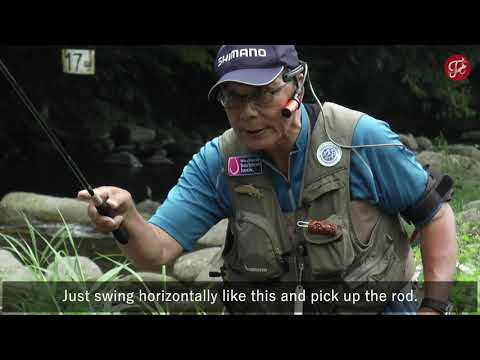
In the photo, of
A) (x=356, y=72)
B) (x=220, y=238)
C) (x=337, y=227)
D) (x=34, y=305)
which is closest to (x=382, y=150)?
(x=337, y=227)

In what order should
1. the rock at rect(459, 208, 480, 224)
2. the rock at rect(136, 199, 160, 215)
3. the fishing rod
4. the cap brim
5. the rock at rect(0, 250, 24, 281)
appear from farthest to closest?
the rock at rect(136, 199, 160, 215)
the rock at rect(459, 208, 480, 224)
the rock at rect(0, 250, 24, 281)
the cap brim
the fishing rod

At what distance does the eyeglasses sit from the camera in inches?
61.1

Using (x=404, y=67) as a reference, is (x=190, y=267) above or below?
below

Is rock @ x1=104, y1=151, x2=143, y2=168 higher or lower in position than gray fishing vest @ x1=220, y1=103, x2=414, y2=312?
higher

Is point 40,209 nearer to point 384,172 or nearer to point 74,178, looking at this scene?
point 74,178

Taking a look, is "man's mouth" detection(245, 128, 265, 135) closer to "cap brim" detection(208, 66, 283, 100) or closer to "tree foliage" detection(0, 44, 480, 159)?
"cap brim" detection(208, 66, 283, 100)

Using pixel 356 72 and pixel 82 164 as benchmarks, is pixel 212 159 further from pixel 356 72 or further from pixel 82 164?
pixel 82 164

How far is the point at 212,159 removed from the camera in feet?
5.60

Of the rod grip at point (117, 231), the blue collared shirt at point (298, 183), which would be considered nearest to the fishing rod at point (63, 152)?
the rod grip at point (117, 231)

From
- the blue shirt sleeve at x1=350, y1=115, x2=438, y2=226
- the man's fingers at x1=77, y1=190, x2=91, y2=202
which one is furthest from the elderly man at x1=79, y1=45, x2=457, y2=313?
the man's fingers at x1=77, y1=190, x2=91, y2=202

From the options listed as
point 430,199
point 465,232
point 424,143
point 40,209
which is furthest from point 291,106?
point 424,143

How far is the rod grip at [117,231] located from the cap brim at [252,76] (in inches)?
13.6

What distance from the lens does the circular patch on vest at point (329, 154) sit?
163 cm

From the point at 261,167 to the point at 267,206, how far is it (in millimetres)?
92
